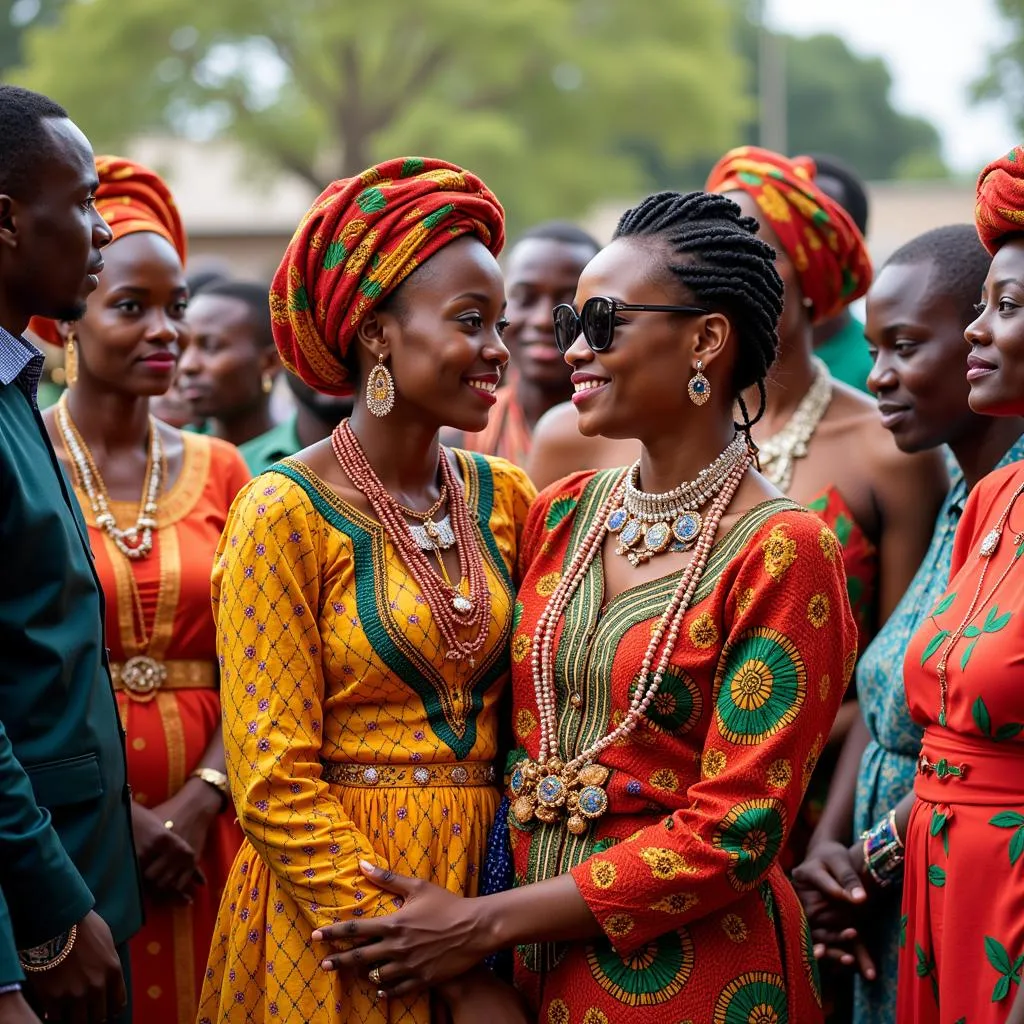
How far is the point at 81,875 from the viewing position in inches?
127

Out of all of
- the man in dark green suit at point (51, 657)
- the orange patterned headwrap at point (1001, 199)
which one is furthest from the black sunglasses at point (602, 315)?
the man in dark green suit at point (51, 657)

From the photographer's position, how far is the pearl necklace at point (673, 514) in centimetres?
329

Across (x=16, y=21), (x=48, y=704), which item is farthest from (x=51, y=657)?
(x=16, y=21)

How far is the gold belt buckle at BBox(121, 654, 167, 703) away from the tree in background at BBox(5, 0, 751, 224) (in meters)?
25.3

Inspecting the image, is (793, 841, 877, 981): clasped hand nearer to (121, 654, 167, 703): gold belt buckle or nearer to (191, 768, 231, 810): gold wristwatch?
(191, 768, 231, 810): gold wristwatch

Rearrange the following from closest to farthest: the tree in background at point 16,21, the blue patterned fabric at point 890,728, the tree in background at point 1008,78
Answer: the blue patterned fabric at point 890,728
the tree in background at point 1008,78
the tree in background at point 16,21

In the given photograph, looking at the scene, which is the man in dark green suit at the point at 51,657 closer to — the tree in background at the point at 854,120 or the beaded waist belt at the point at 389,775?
the beaded waist belt at the point at 389,775

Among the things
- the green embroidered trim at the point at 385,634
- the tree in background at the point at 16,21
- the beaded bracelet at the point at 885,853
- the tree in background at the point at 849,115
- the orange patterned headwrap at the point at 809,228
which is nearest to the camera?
the green embroidered trim at the point at 385,634

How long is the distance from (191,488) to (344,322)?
132cm

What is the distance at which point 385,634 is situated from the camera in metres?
3.24

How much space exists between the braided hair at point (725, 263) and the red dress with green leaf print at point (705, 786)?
1.31 feet

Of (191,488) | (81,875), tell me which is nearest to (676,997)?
(81,875)

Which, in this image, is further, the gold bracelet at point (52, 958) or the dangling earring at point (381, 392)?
the dangling earring at point (381, 392)

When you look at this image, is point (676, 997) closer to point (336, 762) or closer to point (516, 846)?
point (516, 846)
